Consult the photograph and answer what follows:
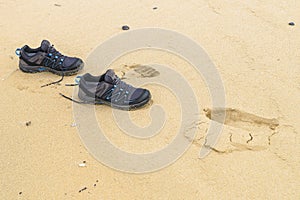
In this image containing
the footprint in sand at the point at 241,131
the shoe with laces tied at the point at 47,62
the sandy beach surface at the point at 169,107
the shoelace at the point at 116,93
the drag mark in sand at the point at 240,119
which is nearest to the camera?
the sandy beach surface at the point at 169,107

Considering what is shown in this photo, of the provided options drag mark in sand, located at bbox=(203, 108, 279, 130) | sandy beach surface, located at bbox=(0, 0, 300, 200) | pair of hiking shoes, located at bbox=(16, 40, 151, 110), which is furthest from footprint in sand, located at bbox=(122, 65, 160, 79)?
drag mark in sand, located at bbox=(203, 108, 279, 130)

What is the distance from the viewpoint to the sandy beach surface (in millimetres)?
1512

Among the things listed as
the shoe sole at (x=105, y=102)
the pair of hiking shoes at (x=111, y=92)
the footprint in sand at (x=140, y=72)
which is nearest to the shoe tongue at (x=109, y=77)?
the pair of hiking shoes at (x=111, y=92)

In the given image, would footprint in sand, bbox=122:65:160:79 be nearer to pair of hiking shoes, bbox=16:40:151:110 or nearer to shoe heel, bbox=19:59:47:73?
pair of hiking shoes, bbox=16:40:151:110

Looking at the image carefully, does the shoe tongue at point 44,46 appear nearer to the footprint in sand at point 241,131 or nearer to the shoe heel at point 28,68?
the shoe heel at point 28,68

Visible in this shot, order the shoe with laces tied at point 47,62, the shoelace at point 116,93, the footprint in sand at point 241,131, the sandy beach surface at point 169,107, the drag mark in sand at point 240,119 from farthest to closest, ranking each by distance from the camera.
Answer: the shoe with laces tied at point 47,62, the shoelace at point 116,93, the drag mark in sand at point 240,119, the footprint in sand at point 241,131, the sandy beach surface at point 169,107

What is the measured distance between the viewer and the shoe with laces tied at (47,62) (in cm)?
224

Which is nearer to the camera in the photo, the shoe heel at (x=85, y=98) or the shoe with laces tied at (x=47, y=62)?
the shoe heel at (x=85, y=98)

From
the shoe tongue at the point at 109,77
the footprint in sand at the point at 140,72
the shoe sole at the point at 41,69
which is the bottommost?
the footprint in sand at the point at 140,72

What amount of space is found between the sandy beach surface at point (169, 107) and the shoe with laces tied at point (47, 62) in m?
0.05

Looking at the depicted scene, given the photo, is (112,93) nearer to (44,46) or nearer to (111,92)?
(111,92)

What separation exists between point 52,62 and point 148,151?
91 cm

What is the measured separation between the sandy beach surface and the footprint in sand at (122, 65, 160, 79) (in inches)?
2.3

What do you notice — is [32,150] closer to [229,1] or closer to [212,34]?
[212,34]
